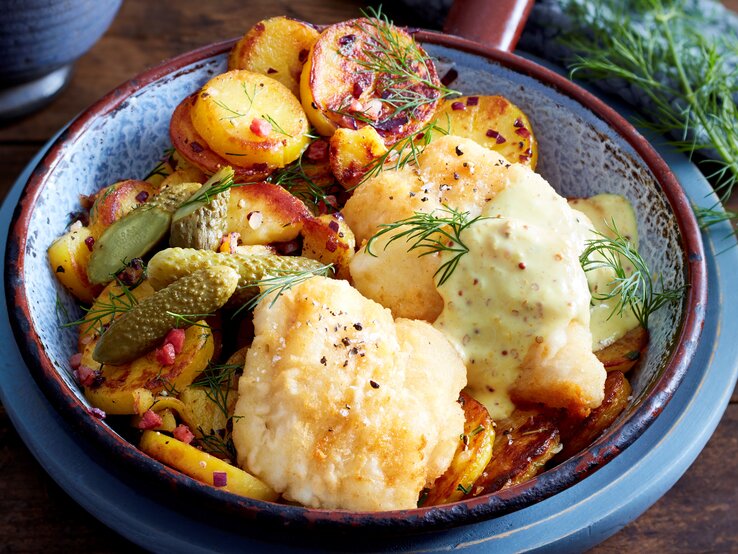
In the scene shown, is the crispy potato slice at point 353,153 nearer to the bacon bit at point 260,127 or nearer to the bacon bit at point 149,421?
the bacon bit at point 260,127

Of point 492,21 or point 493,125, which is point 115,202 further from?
point 492,21

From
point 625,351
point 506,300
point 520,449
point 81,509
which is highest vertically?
point 506,300

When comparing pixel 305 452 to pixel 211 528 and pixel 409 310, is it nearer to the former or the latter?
pixel 211 528

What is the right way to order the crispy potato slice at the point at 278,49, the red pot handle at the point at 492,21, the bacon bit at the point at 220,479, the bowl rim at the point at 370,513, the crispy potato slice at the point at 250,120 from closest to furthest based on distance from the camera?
the bowl rim at the point at 370,513 → the bacon bit at the point at 220,479 → the crispy potato slice at the point at 250,120 → the crispy potato slice at the point at 278,49 → the red pot handle at the point at 492,21

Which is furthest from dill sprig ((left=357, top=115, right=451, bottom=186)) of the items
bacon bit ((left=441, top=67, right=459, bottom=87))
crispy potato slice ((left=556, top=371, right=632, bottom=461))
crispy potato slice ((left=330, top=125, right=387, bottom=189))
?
crispy potato slice ((left=556, top=371, right=632, bottom=461))

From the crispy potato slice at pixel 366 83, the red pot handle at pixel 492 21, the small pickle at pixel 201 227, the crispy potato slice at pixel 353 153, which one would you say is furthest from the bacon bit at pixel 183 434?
the red pot handle at pixel 492 21

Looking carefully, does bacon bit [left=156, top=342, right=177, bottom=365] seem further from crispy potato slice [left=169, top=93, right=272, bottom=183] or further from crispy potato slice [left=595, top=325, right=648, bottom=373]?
crispy potato slice [left=595, top=325, right=648, bottom=373]

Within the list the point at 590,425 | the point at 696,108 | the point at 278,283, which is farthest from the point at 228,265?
the point at 696,108
